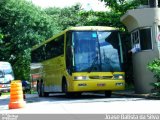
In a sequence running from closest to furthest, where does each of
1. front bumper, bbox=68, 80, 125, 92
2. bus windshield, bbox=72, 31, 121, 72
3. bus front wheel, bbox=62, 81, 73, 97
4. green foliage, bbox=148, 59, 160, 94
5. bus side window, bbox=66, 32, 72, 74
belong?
green foliage, bbox=148, 59, 160, 94
front bumper, bbox=68, 80, 125, 92
bus windshield, bbox=72, 31, 121, 72
bus side window, bbox=66, 32, 72, 74
bus front wheel, bbox=62, 81, 73, 97

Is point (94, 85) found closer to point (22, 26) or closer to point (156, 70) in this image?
point (156, 70)

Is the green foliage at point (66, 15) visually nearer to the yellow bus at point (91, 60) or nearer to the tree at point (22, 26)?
the tree at point (22, 26)

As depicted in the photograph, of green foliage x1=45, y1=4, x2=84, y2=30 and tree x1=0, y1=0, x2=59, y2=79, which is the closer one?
tree x1=0, y1=0, x2=59, y2=79

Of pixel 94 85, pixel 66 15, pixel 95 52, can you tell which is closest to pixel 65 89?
pixel 94 85

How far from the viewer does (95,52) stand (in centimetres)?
2086

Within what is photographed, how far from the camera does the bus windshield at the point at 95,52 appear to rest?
20634mm

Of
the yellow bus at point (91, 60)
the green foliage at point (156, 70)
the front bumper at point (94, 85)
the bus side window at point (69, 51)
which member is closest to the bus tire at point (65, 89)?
the yellow bus at point (91, 60)

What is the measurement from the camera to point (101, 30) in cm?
2141

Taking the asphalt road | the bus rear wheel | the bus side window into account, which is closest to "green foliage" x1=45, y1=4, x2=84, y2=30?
the bus rear wheel

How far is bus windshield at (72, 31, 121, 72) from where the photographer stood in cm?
2063

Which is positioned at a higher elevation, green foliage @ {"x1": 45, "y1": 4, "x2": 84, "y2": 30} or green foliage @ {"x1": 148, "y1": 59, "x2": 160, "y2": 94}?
green foliage @ {"x1": 45, "y1": 4, "x2": 84, "y2": 30}

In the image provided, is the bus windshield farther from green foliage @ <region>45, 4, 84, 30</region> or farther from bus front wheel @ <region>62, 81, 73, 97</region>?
green foliage @ <region>45, 4, 84, 30</region>

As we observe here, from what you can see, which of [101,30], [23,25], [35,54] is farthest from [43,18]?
[101,30]

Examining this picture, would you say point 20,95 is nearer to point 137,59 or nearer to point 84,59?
point 84,59
